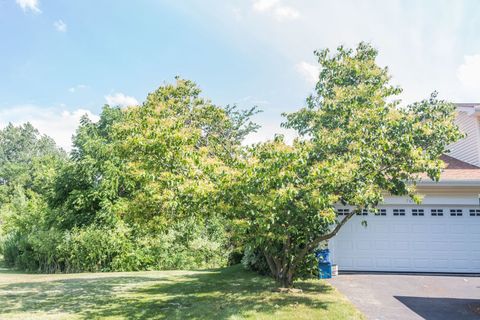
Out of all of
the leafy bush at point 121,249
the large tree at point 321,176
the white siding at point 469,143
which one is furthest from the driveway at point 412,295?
the leafy bush at point 121,249

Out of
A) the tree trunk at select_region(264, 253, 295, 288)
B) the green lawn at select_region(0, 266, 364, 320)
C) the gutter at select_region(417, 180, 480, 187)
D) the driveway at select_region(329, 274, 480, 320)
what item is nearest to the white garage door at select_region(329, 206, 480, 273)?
the driveway at select_region(329, 274, 480, 320)

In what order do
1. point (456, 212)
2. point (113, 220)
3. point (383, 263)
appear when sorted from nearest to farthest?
point (383, 263) < point (456, 212) < point (113, 220)

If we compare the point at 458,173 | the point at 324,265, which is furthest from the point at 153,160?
the point at 458,173

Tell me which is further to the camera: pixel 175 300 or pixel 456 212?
pixel 456 212

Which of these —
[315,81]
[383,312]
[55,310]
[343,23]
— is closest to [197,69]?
[315,81]

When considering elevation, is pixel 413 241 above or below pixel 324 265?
above

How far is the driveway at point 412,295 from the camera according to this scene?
6.37m

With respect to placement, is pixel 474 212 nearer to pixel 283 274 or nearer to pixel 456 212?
pixel 456 212

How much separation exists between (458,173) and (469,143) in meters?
2.39

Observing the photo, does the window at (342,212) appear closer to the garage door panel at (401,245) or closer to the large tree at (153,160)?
the garage door panel at (401,245)

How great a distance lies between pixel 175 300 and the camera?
7.84 m

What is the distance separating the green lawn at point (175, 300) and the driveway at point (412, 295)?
504mm

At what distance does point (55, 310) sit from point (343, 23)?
13.3 m

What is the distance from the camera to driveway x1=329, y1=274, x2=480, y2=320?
6367 millimetres
